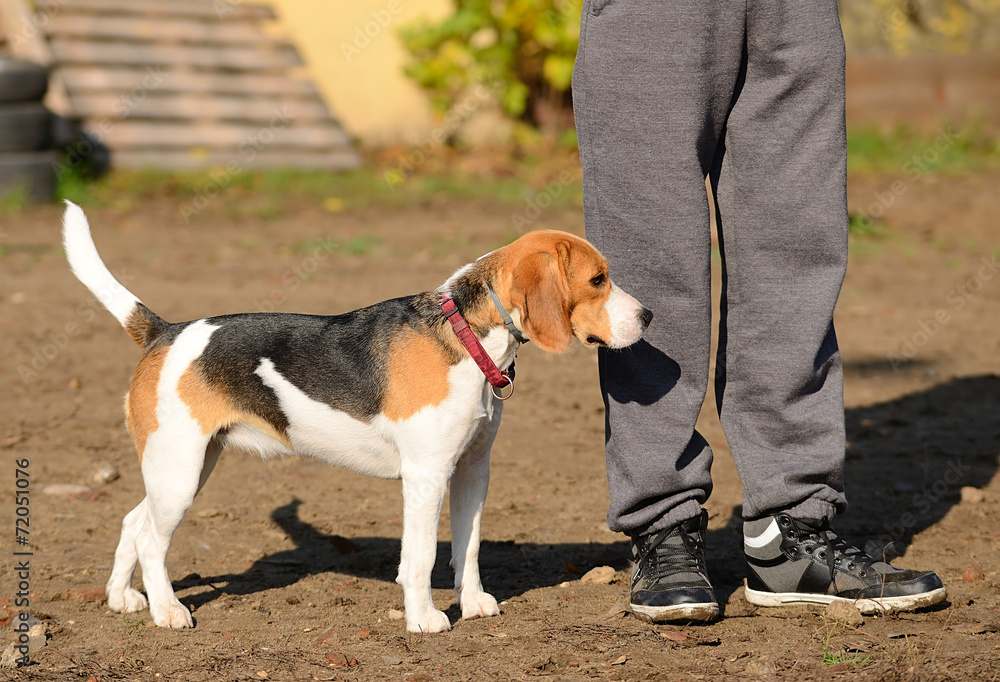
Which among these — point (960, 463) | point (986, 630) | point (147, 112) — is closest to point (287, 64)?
point (147, 112)

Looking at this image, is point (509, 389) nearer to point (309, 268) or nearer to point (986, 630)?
point (986, 630)

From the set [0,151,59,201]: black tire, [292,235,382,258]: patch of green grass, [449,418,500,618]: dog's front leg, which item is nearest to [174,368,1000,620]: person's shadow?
[449,418,500,618]: dog's front leg

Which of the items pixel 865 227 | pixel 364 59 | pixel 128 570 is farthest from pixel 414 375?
pixel 364 59

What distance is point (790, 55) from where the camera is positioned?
3.18 m

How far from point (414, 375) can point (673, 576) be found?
1049mm

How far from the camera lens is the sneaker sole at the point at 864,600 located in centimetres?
321

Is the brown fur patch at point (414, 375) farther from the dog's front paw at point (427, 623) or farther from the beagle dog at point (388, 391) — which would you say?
Answer: the dog's front paw at point (427, 623)

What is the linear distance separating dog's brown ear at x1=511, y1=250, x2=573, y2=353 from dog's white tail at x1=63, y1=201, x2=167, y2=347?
1.28 metres

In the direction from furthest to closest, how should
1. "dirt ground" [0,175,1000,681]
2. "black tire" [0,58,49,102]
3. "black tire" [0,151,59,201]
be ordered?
"black tire" [0,151,59,201]
"black tire" [0,58,49,102]
"dirt ground" [0,175,1000,681]

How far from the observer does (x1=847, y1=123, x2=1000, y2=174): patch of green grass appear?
38.1ft

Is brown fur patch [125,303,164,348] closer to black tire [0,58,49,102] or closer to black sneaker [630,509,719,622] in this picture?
black sneaker [630,509,719,622]

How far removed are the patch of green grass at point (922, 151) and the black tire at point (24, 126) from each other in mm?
8678

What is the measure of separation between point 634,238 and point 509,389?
633 millimetres

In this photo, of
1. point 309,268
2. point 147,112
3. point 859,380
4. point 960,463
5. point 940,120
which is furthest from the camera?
point 940,120
